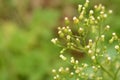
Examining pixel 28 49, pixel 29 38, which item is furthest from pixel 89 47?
pixel 29 38

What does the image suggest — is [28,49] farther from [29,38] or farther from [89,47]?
[89,47]

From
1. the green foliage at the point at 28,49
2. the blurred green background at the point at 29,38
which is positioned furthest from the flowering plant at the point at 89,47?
the green foliage at the point at 28,49

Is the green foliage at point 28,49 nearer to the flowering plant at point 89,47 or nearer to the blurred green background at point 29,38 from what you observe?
the blurred green background at point 29,38

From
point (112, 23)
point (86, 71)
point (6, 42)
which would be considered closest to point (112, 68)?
point (86, 71)

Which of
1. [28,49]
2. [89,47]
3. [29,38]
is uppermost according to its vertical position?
[29,38]

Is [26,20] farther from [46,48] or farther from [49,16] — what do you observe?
[46,48]

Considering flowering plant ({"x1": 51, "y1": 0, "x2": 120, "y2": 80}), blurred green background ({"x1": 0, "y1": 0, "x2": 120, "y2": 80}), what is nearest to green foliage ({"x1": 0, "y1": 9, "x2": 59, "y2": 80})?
blurred green background ({"x1": 0, "y1": 0, "x2": 120, "y2": 80})

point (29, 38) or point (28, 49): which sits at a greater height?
point (29, 38)

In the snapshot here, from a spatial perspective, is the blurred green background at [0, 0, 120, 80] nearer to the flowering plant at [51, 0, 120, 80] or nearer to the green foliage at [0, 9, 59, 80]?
the green foliage at [0, 9, 59, 80]
